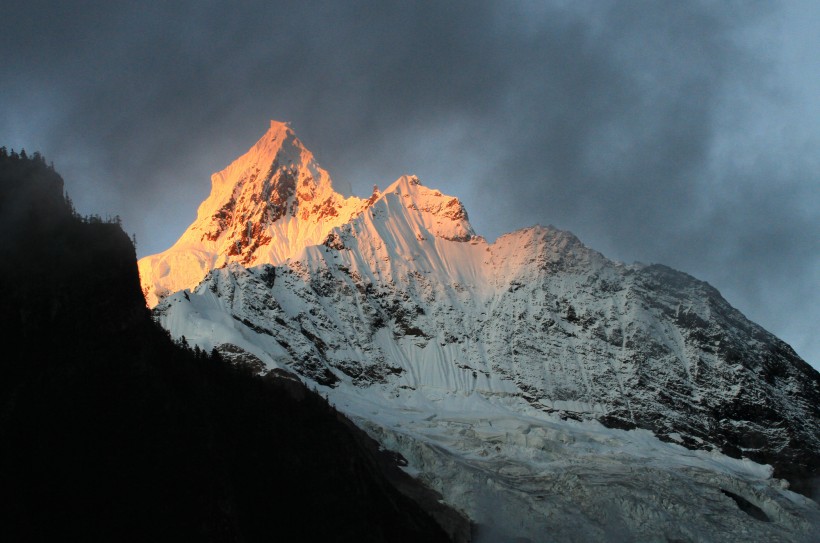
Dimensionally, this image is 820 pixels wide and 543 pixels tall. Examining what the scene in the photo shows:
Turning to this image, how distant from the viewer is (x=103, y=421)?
203 feet

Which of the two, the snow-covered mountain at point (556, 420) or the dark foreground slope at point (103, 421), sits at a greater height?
the snow-covered mountain at point (556, 420)

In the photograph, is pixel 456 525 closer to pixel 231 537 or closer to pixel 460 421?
pixel 460 421

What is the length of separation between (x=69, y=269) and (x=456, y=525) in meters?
65.8

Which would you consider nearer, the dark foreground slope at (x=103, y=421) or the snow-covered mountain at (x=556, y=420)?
the dark foreground slope at (x=103, y=421)

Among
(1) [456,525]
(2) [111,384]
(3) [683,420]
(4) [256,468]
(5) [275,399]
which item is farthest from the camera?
(3) [683,420]

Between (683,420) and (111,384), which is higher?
(683,420)

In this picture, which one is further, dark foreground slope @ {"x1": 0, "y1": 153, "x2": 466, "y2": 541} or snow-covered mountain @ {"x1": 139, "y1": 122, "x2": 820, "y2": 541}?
snow-covered mountain @ {"x1": 139, "y1": 122, "x2": 820, "y2": 541}

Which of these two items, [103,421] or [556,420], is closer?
[103,421]

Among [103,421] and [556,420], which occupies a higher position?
[556,420]

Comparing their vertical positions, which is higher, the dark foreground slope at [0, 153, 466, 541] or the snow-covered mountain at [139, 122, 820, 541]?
the snow-covered mountain at [139, 122, 820, 541]

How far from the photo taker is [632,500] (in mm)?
129500

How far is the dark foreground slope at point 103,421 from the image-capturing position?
190ft

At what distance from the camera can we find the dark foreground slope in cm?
5803

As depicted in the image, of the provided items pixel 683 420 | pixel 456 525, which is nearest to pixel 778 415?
pixel 683 420
